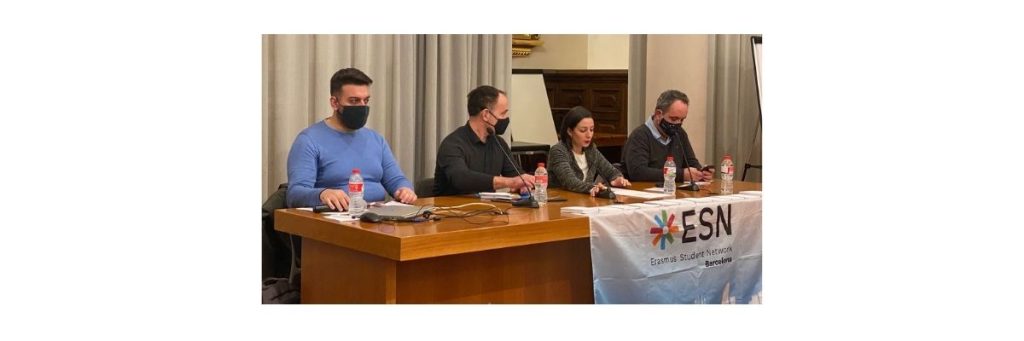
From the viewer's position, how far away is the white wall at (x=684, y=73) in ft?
16.4

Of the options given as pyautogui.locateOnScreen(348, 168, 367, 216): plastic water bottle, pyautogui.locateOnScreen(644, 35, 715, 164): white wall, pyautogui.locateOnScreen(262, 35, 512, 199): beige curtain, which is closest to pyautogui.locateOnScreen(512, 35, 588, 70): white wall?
pyautogui.locateOnScreen(262, 35, 512, 199): beige curtain

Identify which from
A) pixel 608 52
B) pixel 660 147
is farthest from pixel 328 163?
pixel 660 147

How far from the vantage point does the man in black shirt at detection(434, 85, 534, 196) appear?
183 inches

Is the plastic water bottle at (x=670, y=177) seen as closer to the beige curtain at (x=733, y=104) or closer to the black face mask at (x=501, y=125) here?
the beige curtain at (x=733, y=104)

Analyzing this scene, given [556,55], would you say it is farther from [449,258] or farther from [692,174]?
[449,258]

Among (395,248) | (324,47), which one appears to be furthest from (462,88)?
(395,248)

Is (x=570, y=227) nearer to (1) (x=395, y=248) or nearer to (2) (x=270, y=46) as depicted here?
(1) (x=395, y=248)

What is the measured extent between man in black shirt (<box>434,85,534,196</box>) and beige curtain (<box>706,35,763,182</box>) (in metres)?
0.99

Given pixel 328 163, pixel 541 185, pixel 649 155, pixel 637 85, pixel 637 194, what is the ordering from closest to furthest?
pixel 328 163 → pixel 541 185 → pixel 637 194 → pixel 649 155 → pixel 637 85

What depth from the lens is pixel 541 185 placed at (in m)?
4.62

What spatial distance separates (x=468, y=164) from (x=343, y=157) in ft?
1.87

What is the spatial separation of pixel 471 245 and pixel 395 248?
330mm

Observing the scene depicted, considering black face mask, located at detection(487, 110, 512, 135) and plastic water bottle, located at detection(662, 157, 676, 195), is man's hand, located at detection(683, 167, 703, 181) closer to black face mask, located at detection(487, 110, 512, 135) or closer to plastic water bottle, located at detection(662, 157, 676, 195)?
plastic water bottle, located at detection(662, 157, 676, 195)

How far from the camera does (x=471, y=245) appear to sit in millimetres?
3914
